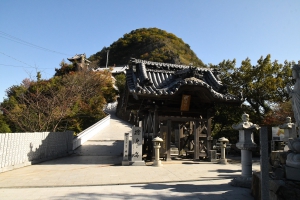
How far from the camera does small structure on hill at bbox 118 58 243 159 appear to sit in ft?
35.0

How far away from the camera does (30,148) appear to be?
10.5 meters

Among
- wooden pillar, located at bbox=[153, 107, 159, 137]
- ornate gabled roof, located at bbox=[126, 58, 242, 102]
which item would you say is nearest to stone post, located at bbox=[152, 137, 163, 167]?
wooden pillar, located at bbox=[153, 107, 159, 137]

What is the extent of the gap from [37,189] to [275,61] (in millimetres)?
19844

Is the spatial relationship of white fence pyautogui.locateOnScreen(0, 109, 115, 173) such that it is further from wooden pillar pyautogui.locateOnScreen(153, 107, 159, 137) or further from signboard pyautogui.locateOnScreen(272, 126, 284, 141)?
signboard pyautogui.locateOnScreen(272, 126, 284, 141)

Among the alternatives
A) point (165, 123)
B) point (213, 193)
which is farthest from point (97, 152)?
point (213, 193)

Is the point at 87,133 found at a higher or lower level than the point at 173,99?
lower

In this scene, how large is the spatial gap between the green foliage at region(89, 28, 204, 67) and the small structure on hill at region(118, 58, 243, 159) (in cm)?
4683

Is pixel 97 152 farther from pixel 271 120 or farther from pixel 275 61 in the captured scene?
pixel 275 61

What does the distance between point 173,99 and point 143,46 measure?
59468mm

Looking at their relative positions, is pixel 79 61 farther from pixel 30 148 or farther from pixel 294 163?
pixel 294 163

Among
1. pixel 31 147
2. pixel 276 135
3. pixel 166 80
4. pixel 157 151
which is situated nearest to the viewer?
pixel 157 151

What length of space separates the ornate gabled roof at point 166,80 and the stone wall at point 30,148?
216 inches

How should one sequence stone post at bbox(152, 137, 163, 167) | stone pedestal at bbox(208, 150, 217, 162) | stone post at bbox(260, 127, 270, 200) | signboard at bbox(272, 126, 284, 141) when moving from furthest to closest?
signboard at bbox(272, 126, 284, 141) < stone pedestal at bbox(208, 150, 217, 162) < stone post at bbox(152, 137, 163, 167) < stone post at bbox(260, 127, 270, 200)

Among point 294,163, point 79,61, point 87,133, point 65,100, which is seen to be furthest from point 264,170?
point 79,61
